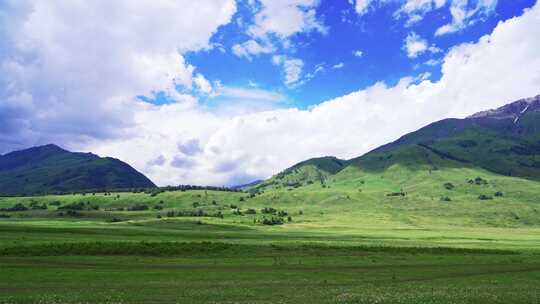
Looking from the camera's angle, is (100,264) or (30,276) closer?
(30,276)

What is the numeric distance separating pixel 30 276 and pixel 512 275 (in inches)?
2333

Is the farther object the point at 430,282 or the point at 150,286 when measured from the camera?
the point at 430,282

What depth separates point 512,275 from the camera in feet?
195

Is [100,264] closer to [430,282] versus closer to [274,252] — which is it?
[274,252]

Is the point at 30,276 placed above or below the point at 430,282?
above

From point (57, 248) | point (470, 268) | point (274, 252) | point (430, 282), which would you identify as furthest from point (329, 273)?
point (57, 248)

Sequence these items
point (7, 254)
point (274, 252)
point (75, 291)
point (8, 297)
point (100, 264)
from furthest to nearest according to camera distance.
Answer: point (274, 252)
point (7, 254)
point (100, 264)
point (75, 291)
point (8, 297)

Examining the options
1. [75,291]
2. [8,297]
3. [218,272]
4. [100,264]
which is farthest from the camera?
[100,264]

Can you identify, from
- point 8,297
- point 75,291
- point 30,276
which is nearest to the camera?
point 8,297

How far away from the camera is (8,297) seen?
37.1 metres

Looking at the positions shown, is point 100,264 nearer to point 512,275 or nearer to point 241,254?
point 241,254

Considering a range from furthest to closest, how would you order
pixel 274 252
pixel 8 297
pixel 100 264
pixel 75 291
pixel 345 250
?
pixel 345 250 → pixel 274 252 → pixel 100 264 → pixel 75 291 → pixel 8 297

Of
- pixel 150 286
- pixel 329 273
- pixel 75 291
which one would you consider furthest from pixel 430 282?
pixel 75 291

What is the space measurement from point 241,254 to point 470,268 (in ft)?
129
